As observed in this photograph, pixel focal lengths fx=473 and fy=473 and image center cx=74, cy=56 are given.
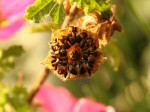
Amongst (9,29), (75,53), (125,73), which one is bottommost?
(75,53)

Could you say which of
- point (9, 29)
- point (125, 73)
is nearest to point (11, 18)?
point (9, 29)

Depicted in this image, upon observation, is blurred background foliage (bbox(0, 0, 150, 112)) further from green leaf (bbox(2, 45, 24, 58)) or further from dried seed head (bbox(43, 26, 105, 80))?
dried seed head (bbox(43, 26, 105, 80))

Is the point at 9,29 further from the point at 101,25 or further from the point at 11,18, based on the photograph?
the point at 101,25

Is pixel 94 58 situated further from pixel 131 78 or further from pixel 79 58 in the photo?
pixel 131 78

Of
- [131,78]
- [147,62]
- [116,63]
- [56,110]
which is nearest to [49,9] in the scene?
[116,63]

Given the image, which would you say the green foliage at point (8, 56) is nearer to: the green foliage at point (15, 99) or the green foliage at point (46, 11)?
the green foliage at point (15, 99)

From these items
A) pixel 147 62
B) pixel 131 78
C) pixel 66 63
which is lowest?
pixel 66 63

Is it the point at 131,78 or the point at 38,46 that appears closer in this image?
the point at 131,78
